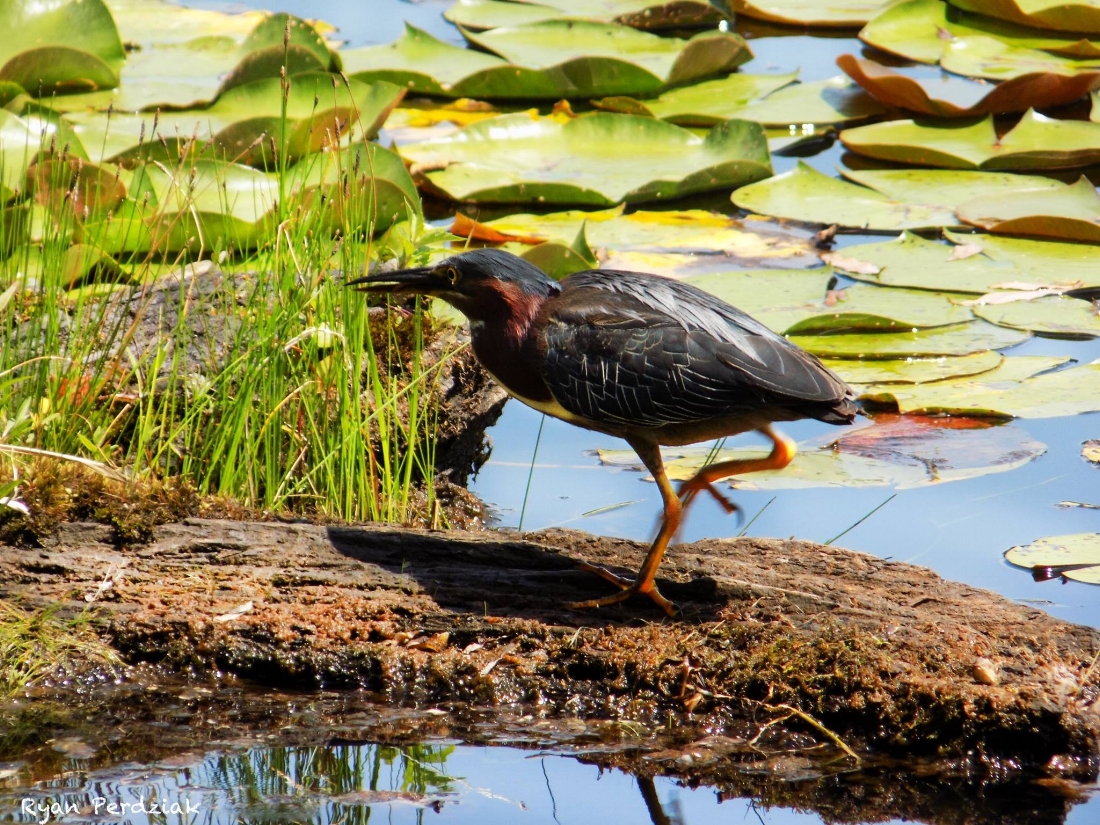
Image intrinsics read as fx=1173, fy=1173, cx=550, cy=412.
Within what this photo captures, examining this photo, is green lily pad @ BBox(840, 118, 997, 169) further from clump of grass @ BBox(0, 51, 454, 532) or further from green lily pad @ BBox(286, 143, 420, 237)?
clump of grass @ BBox(0, 51, 454, 532)

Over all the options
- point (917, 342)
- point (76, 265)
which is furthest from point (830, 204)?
point (76, 265)

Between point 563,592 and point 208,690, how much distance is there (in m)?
1.13

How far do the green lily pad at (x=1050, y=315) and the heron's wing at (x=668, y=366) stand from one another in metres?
2.39

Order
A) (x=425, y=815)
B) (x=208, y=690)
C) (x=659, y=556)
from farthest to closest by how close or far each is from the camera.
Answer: (x=659, y=556), (x=208, y=690), (x=425, y=815)

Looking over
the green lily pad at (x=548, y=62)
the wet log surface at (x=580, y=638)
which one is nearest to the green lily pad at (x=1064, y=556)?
the wet log surface at (x=580, y=638)

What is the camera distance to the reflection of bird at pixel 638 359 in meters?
3.69

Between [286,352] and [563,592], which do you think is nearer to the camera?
[563,592]

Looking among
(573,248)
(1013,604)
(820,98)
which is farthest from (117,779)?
(820,98)

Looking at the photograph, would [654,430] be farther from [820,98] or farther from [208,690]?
[820,98]

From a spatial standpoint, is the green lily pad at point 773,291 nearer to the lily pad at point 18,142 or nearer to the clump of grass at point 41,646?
the lily pad at point 18,142

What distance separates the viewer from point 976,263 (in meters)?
6.25

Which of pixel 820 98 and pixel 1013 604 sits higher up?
pixel 820 98

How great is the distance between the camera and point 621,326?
382 centimetres

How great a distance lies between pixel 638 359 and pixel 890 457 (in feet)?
6.06
